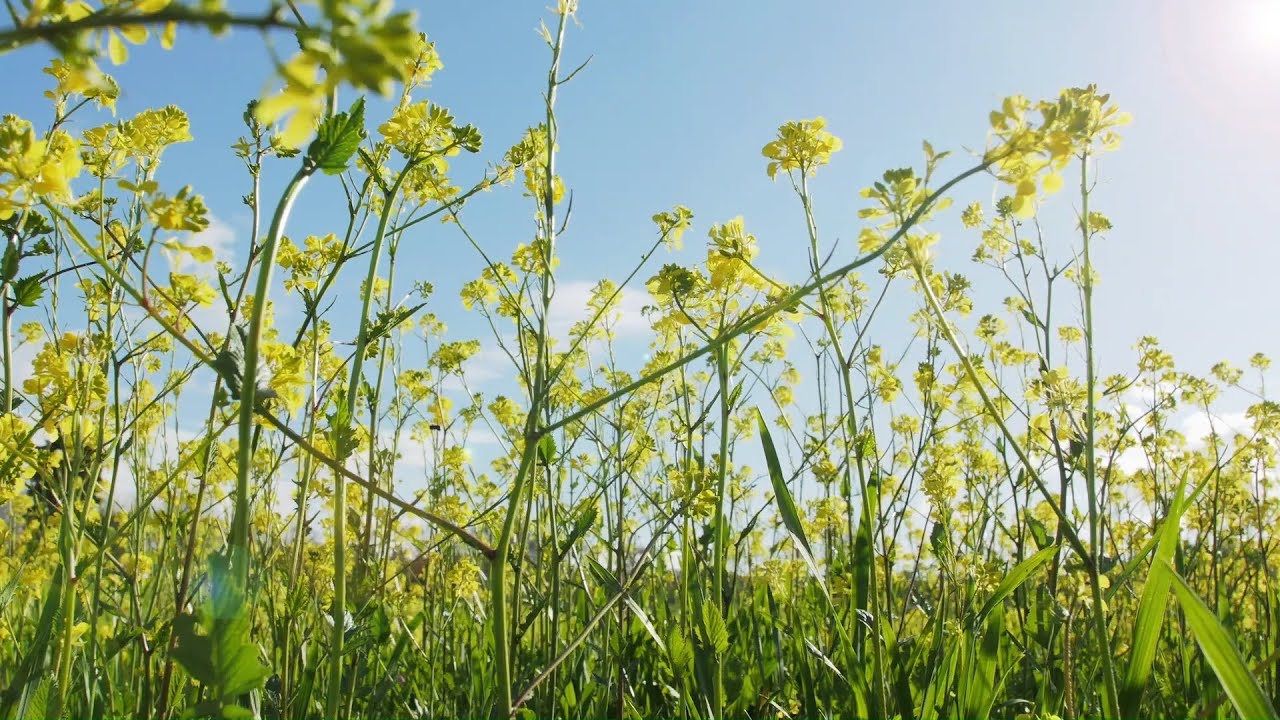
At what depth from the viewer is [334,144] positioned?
40.8 inches

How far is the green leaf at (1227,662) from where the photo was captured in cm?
126

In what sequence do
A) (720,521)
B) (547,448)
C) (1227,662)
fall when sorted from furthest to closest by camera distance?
(547,448) < (720,521) < (1227,662)

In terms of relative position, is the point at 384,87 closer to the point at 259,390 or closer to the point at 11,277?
the point at 259,390

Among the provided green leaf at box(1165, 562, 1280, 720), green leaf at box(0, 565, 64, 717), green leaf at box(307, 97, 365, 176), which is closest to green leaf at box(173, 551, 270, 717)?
green leaf at box(307, 97, 365, 176)

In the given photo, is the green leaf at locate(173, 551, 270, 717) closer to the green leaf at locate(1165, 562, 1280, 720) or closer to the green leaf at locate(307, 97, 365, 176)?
the green leaf at locate(307, 97, 365, 176)

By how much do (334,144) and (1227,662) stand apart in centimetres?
156

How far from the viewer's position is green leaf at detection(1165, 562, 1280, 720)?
126 cm

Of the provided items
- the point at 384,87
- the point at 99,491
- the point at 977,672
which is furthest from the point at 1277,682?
the point at 99,491

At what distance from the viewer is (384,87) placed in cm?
46

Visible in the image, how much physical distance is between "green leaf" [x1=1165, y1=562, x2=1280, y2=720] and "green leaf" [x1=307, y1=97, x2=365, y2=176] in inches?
55.5

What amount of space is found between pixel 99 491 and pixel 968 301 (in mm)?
3312

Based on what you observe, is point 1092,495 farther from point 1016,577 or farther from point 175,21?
point 175,21

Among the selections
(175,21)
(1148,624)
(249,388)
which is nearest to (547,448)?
(249,388)

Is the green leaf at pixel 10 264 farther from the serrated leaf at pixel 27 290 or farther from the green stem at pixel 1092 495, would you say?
the green stem at pixel 1092 495
